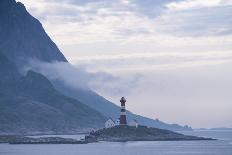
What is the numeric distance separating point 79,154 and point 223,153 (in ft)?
136

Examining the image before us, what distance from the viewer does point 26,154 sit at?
19175 centimetres

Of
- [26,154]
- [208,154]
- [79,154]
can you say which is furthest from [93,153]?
[208,154]

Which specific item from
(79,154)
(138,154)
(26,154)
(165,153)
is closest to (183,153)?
(165,153)

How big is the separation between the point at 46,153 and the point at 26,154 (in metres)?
5.67

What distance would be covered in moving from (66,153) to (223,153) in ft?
146

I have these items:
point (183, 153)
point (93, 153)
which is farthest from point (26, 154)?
point (183, 153)

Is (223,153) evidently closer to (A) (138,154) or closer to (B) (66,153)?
(A) (138,154)

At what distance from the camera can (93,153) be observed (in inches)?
7480

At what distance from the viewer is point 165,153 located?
19688cm

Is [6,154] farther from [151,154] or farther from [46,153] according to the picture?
[151,154]

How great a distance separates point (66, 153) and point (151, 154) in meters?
24.6

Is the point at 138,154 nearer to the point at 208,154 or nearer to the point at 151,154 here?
the point at 151,154

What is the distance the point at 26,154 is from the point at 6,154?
5.67 meters

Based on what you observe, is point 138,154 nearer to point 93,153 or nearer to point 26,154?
point 93,153
